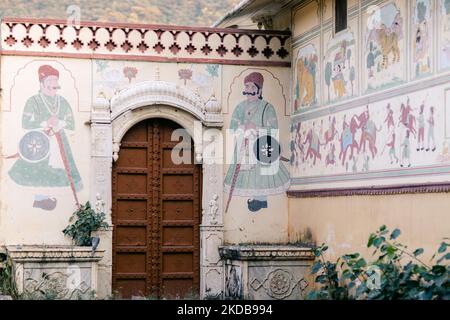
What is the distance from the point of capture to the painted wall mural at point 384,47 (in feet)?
44.7

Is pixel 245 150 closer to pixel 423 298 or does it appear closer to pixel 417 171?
pixel 417 171

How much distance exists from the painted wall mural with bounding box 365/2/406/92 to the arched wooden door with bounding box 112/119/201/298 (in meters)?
4.11

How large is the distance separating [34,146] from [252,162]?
3555mm

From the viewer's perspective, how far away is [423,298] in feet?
34.8

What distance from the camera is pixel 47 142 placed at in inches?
659

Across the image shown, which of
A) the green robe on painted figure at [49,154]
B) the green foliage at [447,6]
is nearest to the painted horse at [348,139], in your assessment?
the green foliage at [447,6]

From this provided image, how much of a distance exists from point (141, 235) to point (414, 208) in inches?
223

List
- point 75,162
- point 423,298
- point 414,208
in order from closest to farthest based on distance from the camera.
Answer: point 423,298, point 414,208, point 75,162

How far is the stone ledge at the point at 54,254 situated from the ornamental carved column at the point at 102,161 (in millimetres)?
1096

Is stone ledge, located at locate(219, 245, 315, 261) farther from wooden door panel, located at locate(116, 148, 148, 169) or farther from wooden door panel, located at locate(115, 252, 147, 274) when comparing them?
wooden door panel, located at locate(116, 148, 148, 169)

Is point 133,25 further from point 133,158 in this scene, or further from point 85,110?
point 133,158

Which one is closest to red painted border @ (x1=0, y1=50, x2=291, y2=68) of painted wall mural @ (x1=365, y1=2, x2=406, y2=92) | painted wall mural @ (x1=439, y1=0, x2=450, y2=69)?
painted wall mural @ (x1=365, y1=2, x2=406, y2=92)

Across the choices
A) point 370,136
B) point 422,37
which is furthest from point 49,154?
point 422,37

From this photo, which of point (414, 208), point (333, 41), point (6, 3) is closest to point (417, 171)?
point (414, 208)
